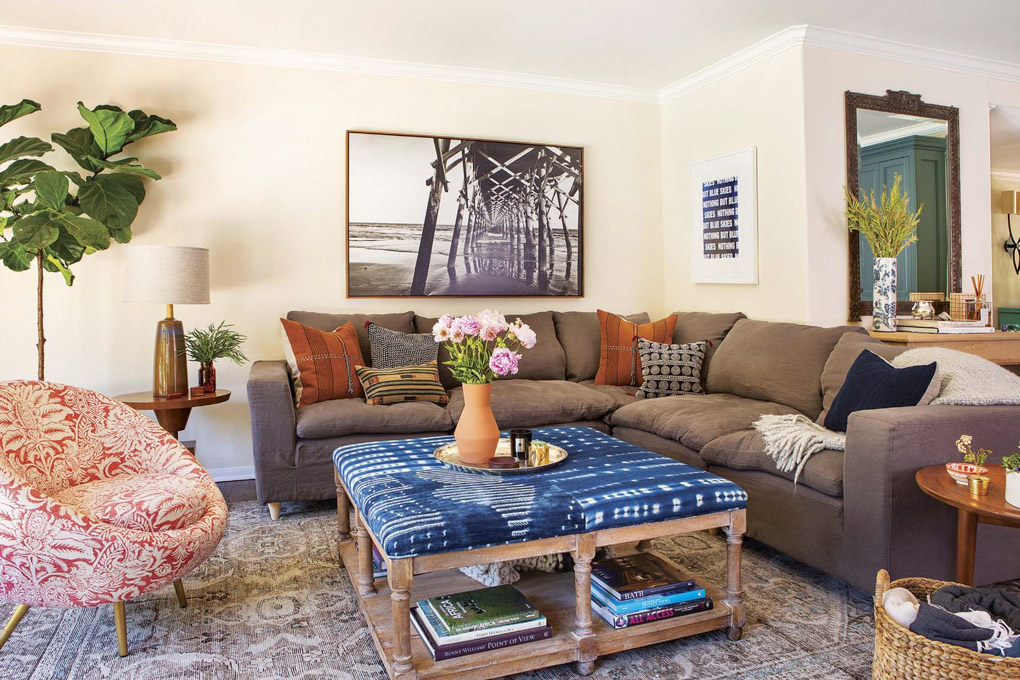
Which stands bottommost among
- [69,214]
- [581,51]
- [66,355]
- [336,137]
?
[66,355]

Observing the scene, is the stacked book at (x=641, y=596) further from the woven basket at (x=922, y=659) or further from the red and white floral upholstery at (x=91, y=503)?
the red and white floral upholstery at (x=91, y=503)

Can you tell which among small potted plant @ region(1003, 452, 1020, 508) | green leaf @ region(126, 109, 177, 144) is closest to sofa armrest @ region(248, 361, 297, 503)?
green leaf @ region(126, 109, 177, 144)

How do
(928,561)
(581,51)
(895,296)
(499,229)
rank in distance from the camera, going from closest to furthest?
(928,561) → (895,296) → (581,51) → (499,229)

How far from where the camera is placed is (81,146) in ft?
12.5

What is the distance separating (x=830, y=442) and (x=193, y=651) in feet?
7.33

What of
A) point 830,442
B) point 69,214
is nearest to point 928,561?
point 830,442

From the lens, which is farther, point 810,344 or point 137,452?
point 810,344

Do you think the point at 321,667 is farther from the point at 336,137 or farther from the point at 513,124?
the point at 513,124

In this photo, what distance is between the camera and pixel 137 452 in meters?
2.66

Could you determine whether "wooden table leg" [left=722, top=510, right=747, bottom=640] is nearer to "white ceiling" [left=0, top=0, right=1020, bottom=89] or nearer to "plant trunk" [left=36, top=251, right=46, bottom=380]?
"white ceiling" [left=0, top=0, right=1020, bottom=89]

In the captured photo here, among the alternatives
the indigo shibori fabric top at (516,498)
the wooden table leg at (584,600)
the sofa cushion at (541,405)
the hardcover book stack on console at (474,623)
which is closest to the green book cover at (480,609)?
the hardcover book stack on console at (474,623)

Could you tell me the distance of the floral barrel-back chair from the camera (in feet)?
6.53

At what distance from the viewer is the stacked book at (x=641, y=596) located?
214cm

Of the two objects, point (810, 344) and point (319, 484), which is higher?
point (810, 344)
